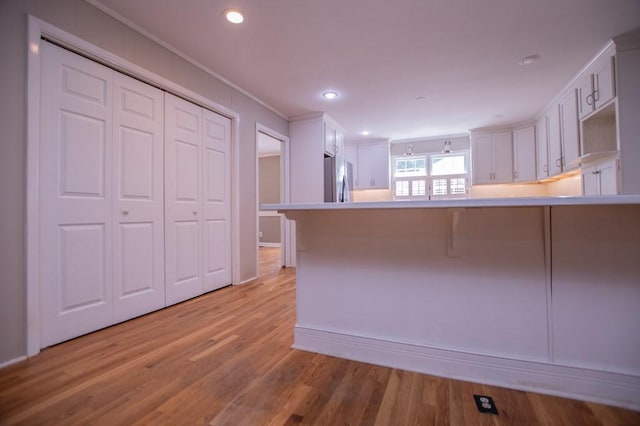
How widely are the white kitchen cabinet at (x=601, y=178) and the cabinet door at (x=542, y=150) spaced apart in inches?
41.7

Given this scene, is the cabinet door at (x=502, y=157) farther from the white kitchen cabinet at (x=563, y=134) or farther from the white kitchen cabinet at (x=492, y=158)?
the white kitchen cabinet at (x=563, y=134)

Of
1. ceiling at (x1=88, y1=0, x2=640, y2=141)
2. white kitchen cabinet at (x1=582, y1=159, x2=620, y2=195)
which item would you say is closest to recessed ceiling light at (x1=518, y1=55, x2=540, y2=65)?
ceiling at (x1=88, y1=0, x2=640, y2=141)

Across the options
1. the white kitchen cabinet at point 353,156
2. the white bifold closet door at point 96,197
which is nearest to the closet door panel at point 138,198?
the white bifold closet door at point 96,197

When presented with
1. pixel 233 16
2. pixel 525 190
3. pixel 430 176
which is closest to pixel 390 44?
pixel 233 16

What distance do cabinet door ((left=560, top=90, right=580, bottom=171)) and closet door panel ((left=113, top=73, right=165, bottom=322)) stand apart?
14.8ft

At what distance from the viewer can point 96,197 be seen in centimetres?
206

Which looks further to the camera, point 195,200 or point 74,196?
point 195,200

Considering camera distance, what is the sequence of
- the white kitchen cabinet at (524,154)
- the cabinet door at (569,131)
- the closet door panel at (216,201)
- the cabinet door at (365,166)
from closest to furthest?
the closet door panel at (216,201)
the cabinet door at (569,131)
the white kitchen cabinet at (524,154)
the cabinet door at (365,166)

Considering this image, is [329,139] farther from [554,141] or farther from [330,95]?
[554,141]

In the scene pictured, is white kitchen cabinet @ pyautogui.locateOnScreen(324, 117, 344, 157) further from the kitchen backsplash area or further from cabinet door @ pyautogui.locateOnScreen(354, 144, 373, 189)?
the kitchen backsplash area

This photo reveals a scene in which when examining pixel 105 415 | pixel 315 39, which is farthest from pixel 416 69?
pixel 105 415

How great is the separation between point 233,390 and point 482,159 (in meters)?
5.40

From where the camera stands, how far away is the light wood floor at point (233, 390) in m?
1.16

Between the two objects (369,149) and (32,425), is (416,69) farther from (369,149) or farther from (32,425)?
(32,425)
